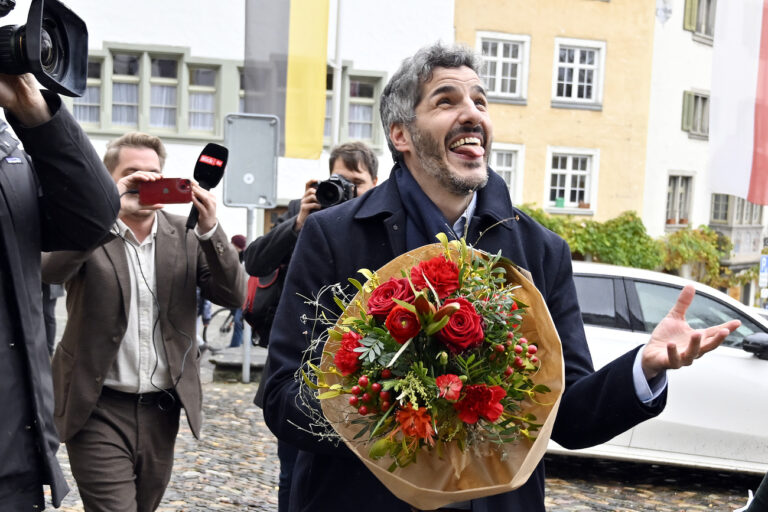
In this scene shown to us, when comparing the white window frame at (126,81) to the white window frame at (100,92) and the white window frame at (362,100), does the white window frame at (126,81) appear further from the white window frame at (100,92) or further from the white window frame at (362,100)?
the white window frame at (362,100)

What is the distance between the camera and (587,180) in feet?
106

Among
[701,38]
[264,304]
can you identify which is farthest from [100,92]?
[264,304]

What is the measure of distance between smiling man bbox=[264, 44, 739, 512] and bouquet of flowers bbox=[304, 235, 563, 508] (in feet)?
0.89

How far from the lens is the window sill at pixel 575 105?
3128cm

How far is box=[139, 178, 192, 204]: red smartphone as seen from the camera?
4309 mm

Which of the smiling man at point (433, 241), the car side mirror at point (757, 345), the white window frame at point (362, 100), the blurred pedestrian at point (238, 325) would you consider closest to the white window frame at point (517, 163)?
the white window frame at point (362, 100)

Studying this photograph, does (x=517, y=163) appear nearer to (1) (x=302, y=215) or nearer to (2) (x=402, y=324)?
(1) (x=302, y=215)

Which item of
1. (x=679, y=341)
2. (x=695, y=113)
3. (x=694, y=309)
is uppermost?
(x=695, y=113)

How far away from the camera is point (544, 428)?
2.18 metres

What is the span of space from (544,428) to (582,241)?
96.6ft

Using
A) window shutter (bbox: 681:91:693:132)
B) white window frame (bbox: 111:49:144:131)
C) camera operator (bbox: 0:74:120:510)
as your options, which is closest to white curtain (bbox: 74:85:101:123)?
white window frame (bbox: 111:49:144:131)

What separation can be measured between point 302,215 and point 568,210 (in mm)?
27378

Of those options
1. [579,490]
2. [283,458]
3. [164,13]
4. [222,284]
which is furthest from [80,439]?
[164,13]

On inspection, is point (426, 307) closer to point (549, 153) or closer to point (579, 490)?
point (579, 490)
